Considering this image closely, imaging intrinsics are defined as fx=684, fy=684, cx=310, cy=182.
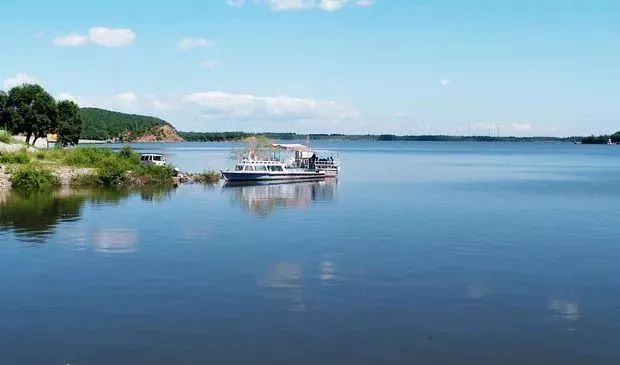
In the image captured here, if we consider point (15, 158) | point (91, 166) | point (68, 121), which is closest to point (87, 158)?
point (91, 166)

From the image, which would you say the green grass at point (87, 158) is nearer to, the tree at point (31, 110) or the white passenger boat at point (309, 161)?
the white passenger boat at point (309, 161)

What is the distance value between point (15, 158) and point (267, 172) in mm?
24451

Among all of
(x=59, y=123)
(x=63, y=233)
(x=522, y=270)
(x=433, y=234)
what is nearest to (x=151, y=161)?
(x=59, y=123)

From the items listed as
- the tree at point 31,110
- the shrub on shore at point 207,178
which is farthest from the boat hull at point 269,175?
the tree at point 31,110

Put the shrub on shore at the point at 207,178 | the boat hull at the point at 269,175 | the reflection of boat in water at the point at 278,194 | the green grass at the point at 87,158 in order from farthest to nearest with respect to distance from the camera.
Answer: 1. the boat hull at the point at 269,175
2. the shrub on shore at the point at 207,178
3. the green grass at the point at 87,158
4. the reflection of boat in water at the point at 278,194

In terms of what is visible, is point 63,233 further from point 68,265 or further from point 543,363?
point 543,363

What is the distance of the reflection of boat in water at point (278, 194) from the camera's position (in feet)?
161

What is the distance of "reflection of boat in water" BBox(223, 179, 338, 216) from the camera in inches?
1934

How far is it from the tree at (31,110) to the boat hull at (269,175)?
37.3m

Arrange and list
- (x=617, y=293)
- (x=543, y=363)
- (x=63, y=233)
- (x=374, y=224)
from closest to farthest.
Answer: (x=543, y=363) < (x=617, y=293) < (x=63, y=233) < (x=374, y=224)

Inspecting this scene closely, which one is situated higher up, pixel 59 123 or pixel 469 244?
pixel 59 123

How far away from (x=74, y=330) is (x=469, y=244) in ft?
62.2

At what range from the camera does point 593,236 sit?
111 ft

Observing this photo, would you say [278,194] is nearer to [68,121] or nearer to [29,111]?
Answer: [29,111]
